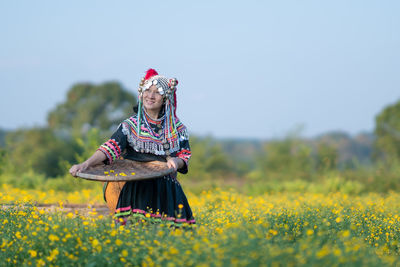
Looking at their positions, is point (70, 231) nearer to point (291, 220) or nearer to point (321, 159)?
point (291, 220)

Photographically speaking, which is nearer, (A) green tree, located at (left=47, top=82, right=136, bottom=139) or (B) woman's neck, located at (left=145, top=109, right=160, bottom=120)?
(B) woman's neck, located at (left=145, top=109, right=160, bottom=120)

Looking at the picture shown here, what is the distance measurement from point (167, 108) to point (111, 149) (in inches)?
32.5

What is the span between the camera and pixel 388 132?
2898 centimetres

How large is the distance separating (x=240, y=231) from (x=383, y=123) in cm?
2809

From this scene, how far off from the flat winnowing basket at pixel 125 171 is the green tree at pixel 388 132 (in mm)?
25475

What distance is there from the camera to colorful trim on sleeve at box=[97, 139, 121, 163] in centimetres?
482

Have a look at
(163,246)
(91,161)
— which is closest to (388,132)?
(91,161)

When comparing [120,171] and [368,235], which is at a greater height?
[120,171]

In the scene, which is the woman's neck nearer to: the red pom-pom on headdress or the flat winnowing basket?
the red pom-pom on headdress

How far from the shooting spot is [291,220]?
556 centimetres

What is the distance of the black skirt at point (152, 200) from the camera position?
195 inches

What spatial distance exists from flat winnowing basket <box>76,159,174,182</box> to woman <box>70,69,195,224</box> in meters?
0.08

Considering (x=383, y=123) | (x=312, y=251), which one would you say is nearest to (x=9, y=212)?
(x=312, y=251)

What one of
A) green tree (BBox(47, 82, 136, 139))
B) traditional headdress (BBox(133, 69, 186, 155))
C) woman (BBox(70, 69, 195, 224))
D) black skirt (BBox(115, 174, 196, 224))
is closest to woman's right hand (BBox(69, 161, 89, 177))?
woman (BBox(70, 69, 195, 224))
